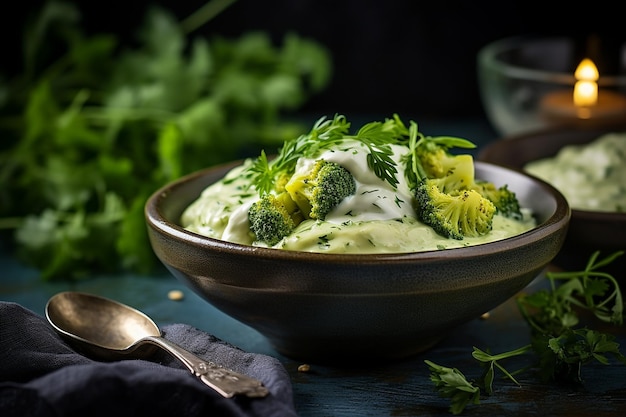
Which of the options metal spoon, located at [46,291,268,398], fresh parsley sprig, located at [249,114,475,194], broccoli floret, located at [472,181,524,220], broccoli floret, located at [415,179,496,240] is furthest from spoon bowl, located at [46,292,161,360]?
broccoli floret, located at [472,181,524,220]

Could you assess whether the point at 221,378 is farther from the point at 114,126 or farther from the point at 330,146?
the point at 114,126

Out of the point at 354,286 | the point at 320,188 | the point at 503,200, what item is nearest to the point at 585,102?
the point at 503,200

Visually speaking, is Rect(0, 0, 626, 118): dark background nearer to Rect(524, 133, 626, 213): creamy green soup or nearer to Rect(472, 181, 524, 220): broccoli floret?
Rect(524, 133, 626, 213): creamy green soup

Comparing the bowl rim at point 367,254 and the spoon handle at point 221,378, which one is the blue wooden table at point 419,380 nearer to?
the spoon handle at point 221,378

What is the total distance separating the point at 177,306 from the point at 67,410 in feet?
2.99

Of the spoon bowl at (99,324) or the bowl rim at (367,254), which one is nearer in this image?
the bowl rim at (367,254)

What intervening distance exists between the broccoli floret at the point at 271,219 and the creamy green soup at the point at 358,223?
0.02 meters

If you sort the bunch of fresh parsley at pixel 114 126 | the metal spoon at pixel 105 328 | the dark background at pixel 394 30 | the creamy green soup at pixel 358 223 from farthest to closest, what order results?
the dark background at pixel 394 30 < the bunch of fresh parsley at pixel 114 126 < the metal spoon at pixel 105 328 < the creamy green soup at pixel 358 223

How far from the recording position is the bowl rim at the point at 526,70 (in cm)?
337

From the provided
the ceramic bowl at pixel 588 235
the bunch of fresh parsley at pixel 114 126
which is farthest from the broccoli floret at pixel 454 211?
the bunch of fresh parsley at pixel 114 126

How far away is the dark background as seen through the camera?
432 centimetres

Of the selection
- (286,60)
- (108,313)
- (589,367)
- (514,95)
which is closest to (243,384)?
(108,313)

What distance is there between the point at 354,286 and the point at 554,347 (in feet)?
1.56

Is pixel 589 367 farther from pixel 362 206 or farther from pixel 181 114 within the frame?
pixel 181 114
